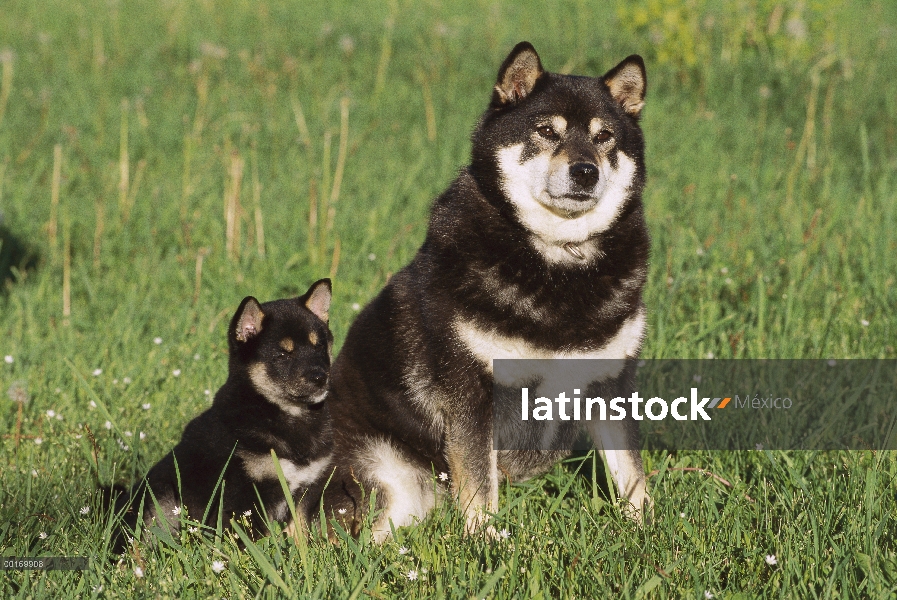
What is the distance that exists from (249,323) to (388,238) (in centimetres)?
266

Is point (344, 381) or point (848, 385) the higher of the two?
point (344, 381)

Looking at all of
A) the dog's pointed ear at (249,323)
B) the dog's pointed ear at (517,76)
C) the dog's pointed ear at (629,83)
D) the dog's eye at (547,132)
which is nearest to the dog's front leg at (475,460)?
the dog's pointed ear at (249,323)

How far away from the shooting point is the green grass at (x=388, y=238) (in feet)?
9.11

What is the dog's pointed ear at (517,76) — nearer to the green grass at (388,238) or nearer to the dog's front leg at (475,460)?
the dog's front leg at (475,460)

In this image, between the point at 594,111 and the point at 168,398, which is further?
the point at 168,398

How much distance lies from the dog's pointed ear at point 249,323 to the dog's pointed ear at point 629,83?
1.54 metres

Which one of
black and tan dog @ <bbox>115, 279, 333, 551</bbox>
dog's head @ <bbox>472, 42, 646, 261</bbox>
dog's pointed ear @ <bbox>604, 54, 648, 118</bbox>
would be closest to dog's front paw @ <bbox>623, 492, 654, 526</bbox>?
dog's head @ <bbox>472, 42, 646, 261</bbox>

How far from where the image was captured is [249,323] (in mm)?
3297

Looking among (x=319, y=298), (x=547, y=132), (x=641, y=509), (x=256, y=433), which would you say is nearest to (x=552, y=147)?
(x=547, y=132)

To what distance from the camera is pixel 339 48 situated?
9.95 metres

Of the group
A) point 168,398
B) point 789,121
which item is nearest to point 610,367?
point 168,398

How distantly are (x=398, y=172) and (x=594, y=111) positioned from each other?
151 inches

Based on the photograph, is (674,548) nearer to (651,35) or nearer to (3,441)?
(3,441)

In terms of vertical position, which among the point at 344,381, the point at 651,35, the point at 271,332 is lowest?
the point at 344,381
